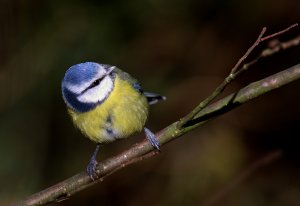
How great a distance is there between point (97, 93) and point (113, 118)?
18 centimetres

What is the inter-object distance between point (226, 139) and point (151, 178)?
2.28 feet

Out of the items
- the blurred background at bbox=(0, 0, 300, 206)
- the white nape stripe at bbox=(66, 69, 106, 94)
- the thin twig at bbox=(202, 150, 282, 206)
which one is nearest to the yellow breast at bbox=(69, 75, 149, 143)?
the white nape stripe at bbox=(66, 69, 106, 94)

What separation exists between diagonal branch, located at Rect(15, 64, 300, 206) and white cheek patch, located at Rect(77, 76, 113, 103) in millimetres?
712

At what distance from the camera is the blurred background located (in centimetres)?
448

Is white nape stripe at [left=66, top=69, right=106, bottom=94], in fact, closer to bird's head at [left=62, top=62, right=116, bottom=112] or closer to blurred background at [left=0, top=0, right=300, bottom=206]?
bird's head at [left=62, top=62, right=116, bottom=112]

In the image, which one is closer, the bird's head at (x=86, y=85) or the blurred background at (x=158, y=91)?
the bird's head at (x=86, y=85)

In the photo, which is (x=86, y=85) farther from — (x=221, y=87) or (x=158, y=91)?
(x=158, y=91)

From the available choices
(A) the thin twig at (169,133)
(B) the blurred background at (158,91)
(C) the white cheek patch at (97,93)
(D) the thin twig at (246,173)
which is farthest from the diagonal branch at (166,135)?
(B) the blurred background at (158,91)

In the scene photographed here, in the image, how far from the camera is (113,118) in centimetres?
313

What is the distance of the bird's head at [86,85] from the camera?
10.3 ft

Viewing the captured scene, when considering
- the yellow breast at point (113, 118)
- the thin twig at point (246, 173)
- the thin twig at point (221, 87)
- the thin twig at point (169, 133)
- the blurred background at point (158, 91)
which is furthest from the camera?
the blurred background at point (158, 91)

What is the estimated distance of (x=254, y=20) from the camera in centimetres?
486

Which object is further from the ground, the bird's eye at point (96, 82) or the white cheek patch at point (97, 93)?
the bird's eye at point (96, 82)

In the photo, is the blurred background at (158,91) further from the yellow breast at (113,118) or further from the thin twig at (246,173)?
the yellow breast at (113,118)
